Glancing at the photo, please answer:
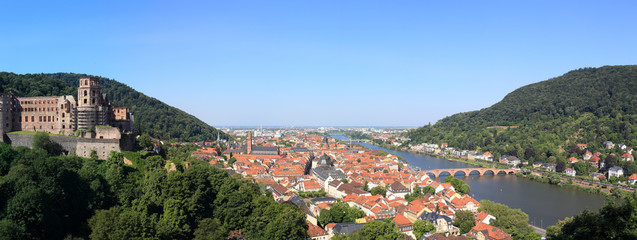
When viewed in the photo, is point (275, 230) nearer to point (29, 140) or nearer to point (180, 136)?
point (29, 140)

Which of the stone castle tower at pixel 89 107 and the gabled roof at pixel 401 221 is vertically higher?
the stone castle tower at pixel 89 107

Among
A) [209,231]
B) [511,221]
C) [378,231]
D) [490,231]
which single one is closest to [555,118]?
[511,221]

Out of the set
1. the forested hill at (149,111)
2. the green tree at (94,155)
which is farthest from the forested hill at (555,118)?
the green tree at (94,155)

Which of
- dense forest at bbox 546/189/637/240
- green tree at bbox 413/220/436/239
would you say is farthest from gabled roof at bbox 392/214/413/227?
dense forest at bbox 546/189/637/240

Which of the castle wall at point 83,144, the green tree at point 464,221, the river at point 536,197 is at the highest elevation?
the castle wall at point 83,144

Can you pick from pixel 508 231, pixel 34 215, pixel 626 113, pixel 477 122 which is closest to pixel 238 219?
pixel 34 215

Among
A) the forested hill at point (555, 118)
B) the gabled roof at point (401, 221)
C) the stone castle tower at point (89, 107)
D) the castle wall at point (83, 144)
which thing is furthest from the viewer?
the forested hill at point (555, 118)

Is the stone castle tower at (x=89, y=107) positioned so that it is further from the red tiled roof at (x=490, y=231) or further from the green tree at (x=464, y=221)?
the red tiled roof at (x=490, y=231)

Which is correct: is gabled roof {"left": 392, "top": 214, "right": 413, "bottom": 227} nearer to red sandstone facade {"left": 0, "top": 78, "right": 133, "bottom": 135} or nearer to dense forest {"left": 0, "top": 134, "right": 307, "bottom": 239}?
dense forest {"left": 0, "top": 134, "right": 307, "bottom": 239}
